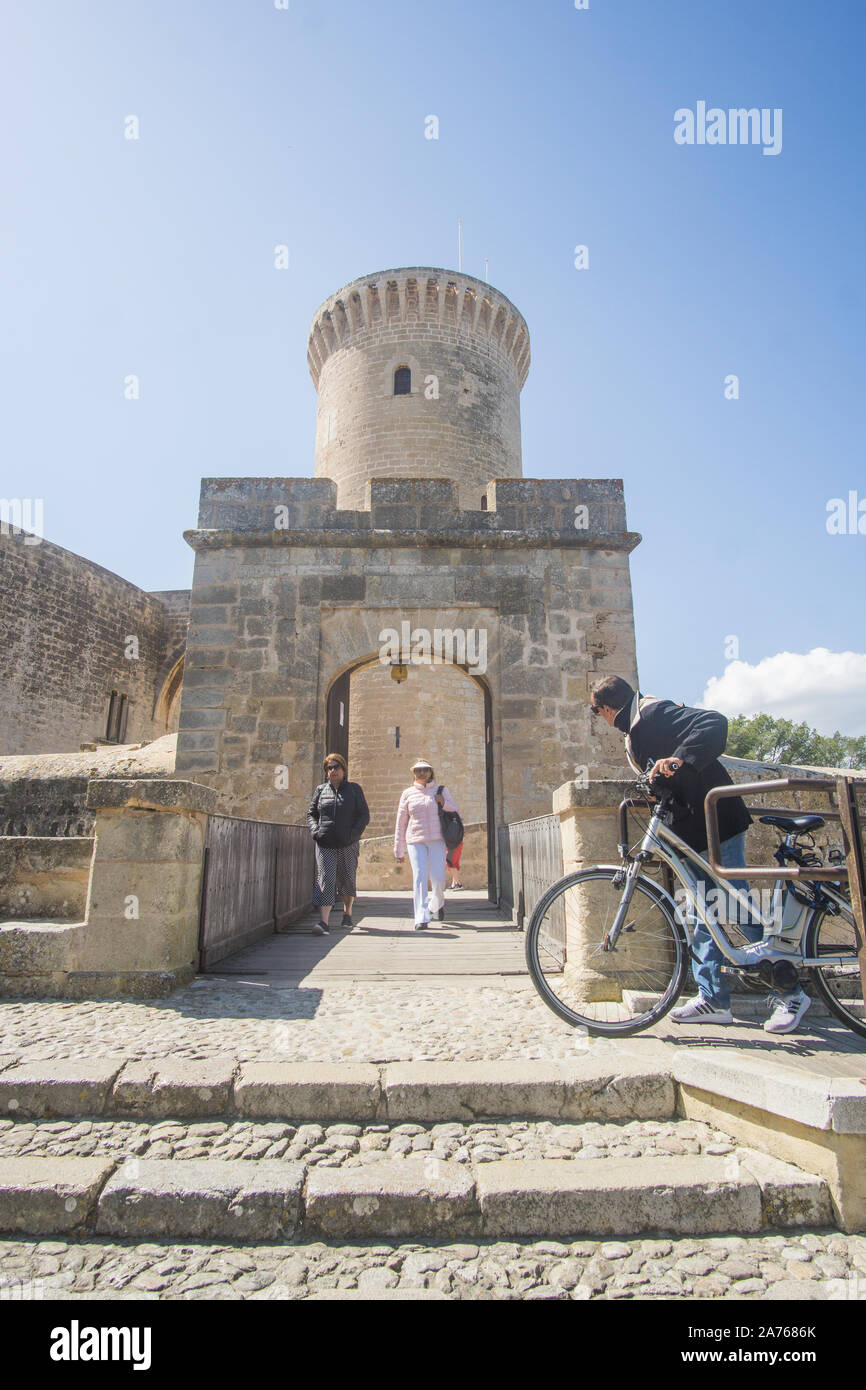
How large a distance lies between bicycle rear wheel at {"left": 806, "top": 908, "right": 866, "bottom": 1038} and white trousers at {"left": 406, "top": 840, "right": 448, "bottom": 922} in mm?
3934

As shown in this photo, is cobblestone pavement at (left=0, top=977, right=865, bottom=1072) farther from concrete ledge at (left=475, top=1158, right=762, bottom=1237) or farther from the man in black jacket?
concrete ledge at (left=475, top=1158, right=762, bottom=1237)

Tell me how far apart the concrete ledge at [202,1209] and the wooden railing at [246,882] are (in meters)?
2.26

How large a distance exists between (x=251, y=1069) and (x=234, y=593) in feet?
21.2

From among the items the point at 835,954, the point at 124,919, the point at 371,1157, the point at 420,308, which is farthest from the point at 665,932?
the point at 420,308

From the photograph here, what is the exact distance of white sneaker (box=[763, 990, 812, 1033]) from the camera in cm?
310

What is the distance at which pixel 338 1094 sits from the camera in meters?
2.67

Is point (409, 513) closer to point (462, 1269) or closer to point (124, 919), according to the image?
point (124, 919)

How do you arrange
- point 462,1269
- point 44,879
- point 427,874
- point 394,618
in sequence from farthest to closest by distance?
1. point 394,618
2. point 427,874
3. point 44,879
4. point 462,1269

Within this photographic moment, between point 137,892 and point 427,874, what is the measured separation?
363cm

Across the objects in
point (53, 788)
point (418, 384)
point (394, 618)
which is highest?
point (418, 384)

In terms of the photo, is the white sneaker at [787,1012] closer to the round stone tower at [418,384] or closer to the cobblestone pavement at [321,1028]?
the cobblestone pavement at [321,1028]

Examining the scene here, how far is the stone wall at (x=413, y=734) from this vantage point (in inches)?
632
